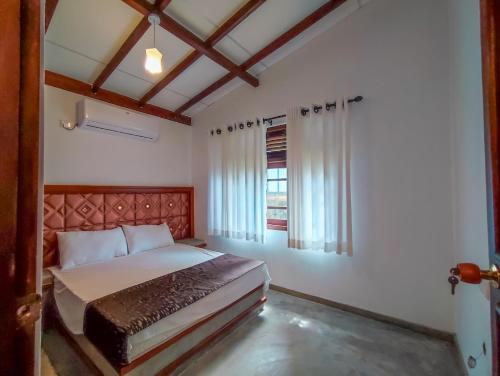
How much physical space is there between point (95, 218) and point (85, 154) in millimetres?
807

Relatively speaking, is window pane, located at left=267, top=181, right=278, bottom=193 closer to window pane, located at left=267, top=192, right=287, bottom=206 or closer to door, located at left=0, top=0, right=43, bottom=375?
window pane, located at left=267, top=192, right=287, bottom=206

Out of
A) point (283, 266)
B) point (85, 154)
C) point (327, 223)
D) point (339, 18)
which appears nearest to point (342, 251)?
point (327, 223)

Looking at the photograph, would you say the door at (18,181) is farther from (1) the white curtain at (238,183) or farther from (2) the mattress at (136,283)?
(1) the white curtain at (238,183)

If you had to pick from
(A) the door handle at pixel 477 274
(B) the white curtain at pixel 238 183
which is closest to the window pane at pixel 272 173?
(B) the white curtain at pixel 238 183

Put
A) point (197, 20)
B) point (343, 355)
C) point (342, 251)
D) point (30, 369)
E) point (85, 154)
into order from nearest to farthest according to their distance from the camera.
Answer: point (30, 369) < point (343, 355) < point (197, 20) < point (342, 251) < point (85, 154)

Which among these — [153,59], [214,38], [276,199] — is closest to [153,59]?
[153,59]

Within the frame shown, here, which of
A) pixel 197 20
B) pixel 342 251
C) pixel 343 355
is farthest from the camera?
pixel 342 251

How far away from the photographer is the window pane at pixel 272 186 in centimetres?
306

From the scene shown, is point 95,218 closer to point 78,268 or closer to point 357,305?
point 78,268

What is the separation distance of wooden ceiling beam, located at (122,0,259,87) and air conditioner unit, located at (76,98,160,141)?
1301 mm

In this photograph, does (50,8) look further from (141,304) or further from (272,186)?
(272,186)

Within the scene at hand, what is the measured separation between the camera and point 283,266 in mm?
2916

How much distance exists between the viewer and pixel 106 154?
2.92 m

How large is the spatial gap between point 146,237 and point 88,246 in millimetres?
652
